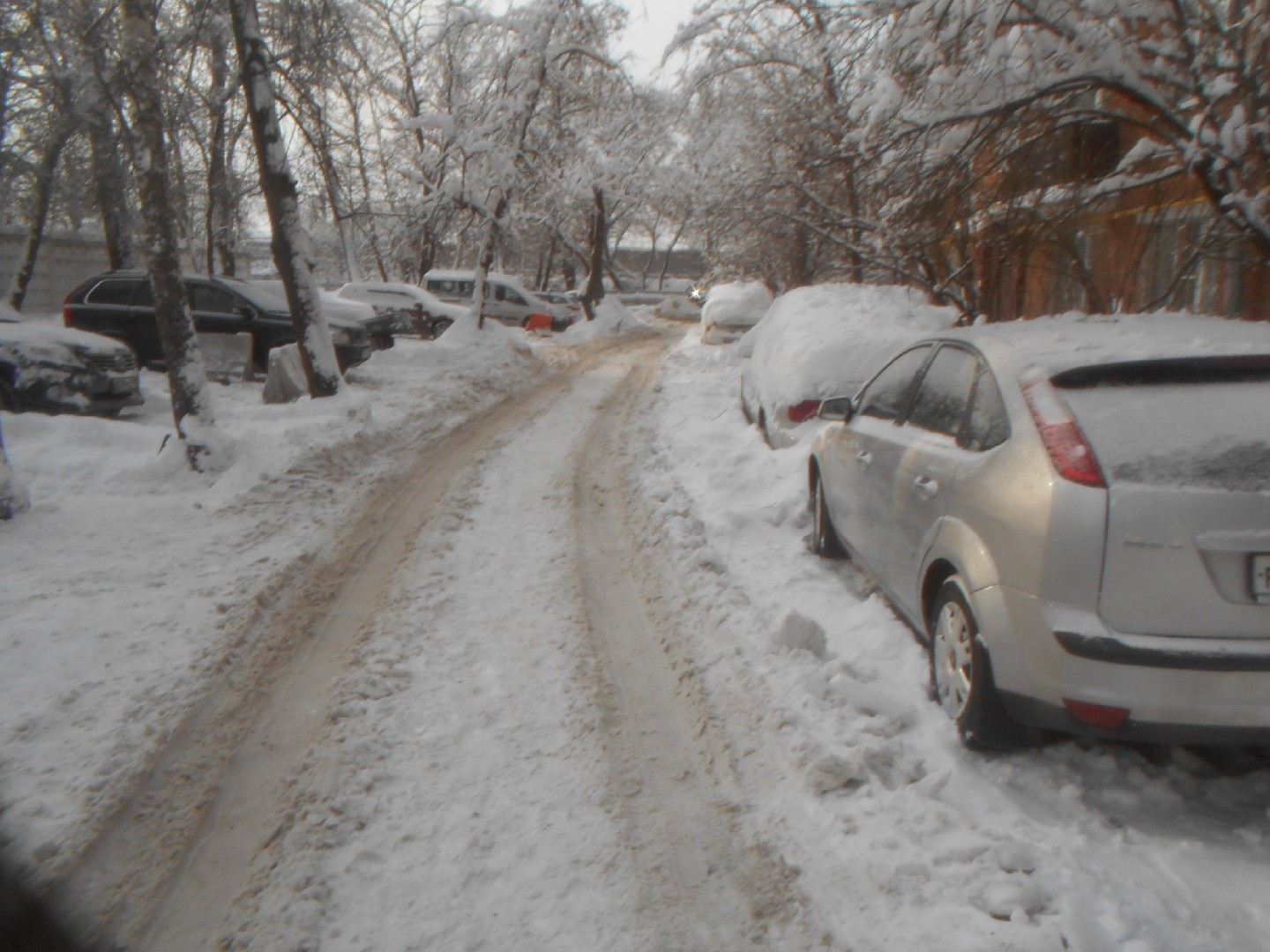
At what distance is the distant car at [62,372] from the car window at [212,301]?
3138 mm

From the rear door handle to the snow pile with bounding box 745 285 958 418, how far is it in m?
3.89

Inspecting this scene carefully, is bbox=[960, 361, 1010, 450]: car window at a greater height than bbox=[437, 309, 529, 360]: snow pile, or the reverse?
bbox=[960, 361, 1010, 450]: car window

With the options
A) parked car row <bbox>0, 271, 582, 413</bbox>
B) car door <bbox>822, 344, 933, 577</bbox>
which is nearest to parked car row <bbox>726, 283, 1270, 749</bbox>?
car door <bbox>822, 344, 933, 577</bbox>

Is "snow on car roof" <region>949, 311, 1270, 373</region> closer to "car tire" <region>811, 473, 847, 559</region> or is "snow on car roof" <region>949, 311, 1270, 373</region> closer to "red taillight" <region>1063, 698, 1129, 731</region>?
"red taillight" <region>1063, 698, 1129, 731</region>

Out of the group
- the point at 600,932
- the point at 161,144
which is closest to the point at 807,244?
the point at 161,144

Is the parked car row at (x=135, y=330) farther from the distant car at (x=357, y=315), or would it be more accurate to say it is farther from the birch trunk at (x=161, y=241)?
the birch trunk at (x=161, y=241)

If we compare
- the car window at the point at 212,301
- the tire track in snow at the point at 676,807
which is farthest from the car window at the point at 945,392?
the car window at the point at 212,301

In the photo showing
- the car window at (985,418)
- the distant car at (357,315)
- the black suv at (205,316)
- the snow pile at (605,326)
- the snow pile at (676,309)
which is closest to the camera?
the car window at (985,418)

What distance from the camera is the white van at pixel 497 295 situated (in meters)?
28.2

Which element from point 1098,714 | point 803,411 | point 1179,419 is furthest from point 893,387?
point 803,411

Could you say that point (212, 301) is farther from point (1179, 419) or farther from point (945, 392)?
point (1179, 419)

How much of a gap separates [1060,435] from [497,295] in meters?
26.6

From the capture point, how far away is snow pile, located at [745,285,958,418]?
26.7 ft

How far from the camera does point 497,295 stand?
28.7 m
